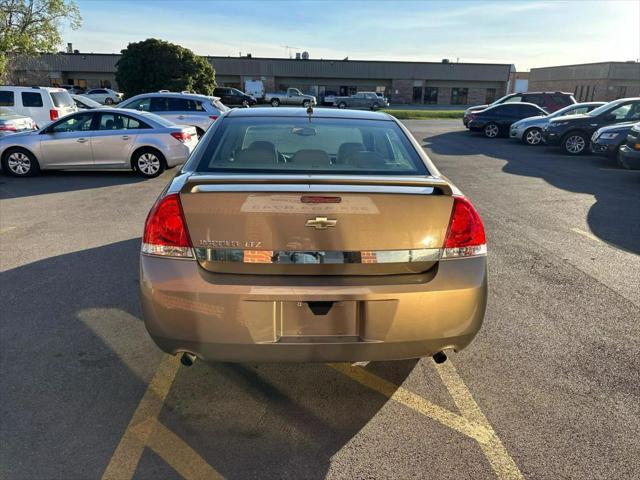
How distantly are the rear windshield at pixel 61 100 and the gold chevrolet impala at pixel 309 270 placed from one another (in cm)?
1500

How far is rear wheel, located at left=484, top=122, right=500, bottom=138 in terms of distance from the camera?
65.5ft

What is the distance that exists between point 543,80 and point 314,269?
7084 cm

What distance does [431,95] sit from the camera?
62188mm

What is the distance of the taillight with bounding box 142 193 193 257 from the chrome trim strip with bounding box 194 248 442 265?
0.10 m

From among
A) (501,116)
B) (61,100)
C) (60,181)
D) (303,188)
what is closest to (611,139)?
(501,116)

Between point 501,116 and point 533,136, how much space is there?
2.81 m

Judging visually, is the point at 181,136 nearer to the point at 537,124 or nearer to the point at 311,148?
the point at 311,148

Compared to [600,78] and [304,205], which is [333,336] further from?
[600,78]

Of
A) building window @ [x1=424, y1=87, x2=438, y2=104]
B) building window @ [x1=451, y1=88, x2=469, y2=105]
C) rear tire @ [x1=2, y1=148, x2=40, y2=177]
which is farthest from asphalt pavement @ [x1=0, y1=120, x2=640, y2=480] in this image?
building window @ [x1=451, y1=88, x2=469, y2=105]

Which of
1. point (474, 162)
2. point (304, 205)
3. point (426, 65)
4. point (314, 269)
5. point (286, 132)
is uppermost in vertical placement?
point (426, 65)

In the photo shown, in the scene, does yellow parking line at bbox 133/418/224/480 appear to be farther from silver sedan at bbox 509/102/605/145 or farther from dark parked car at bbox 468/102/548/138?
dark parked car at bbox 468/102/548/138

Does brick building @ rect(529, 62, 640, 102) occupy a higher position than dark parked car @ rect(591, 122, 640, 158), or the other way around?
brick building @ rect(529, 62, 640, 102)

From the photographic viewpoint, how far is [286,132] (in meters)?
3.60

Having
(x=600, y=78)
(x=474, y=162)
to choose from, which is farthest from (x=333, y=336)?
(x=600, y=78)
